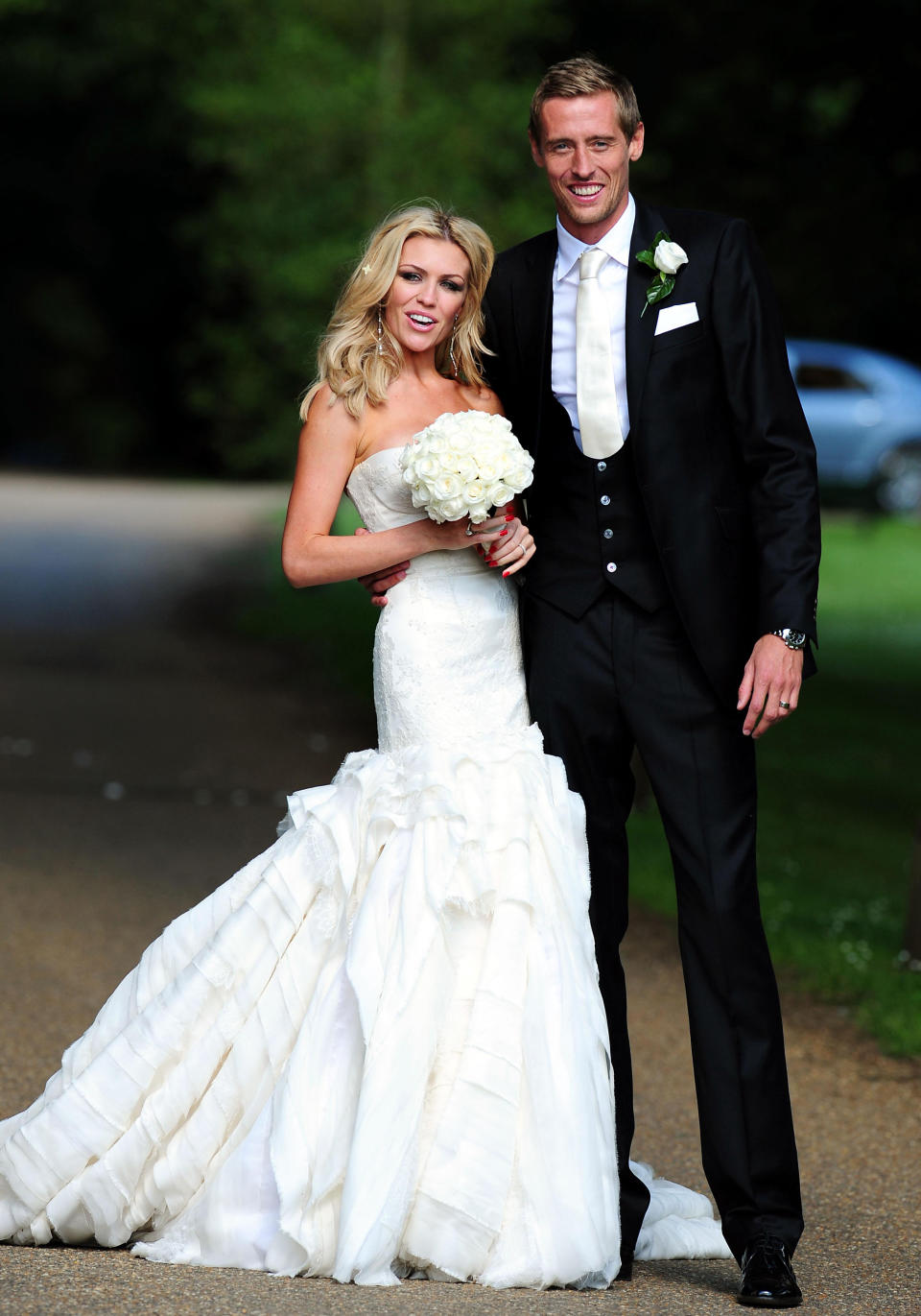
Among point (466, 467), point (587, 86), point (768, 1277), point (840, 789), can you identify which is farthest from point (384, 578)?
point (840, 789)

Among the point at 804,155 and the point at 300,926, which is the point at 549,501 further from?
the point at 804,155

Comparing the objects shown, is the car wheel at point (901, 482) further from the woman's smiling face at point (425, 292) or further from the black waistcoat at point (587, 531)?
the black waistcoat at point (587, 531)

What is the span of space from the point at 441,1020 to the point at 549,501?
111 cm

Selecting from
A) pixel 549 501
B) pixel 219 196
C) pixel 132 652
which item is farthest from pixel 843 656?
pixel 219 196

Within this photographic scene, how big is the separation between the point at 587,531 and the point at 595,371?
0.33m

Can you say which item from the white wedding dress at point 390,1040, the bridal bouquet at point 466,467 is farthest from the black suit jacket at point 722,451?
the white wedding dress at point 390,1040

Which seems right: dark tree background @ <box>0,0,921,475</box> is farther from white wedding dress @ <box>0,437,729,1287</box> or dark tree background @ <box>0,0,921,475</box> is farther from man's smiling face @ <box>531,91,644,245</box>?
white wedding dress @ <box>0,437,729,1287</box>

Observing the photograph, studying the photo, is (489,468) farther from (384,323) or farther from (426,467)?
(384,323)

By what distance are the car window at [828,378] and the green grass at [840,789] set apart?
3726 mm

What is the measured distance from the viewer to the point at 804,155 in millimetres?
11859

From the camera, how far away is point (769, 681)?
149 inches

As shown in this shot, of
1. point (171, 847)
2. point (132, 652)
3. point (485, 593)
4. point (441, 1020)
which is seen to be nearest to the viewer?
point (441, 1020)

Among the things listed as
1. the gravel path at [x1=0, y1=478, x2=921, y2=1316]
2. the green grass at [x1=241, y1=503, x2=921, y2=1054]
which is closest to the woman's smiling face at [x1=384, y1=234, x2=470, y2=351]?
the gravel path at [x1=0, y1=478, x2=921, y2=1316]

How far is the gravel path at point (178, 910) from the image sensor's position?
3633mm
